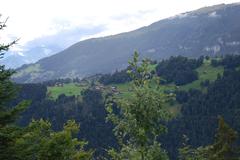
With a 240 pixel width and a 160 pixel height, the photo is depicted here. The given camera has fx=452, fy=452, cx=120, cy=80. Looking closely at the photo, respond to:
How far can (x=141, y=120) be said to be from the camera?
60.7ft

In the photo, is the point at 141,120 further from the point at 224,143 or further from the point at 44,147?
the point at 224,143

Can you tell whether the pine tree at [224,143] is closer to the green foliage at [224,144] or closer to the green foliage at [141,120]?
the green foliage at [224,144]

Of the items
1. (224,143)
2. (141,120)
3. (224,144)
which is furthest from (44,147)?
(224,143)

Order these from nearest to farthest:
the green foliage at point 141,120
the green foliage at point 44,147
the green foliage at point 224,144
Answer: the green foliage at point 141,120, the green foliage at point 44,147, the green foliage at point 224,144

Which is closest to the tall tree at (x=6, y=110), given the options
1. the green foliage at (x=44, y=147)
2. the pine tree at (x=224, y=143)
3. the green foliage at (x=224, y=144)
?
the green foliage at (x=44, y=147)

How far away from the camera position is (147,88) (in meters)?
18.5

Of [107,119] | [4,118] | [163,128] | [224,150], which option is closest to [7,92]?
[4,118]

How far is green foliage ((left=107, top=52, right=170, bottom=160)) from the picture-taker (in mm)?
18172

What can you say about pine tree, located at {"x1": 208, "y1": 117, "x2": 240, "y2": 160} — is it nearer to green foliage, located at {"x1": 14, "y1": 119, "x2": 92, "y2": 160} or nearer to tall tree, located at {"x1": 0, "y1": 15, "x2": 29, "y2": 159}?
green foliage, located at {"x1": 14, "y1": 119, "x2": 92, "y2": 160}

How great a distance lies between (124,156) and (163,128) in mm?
1971

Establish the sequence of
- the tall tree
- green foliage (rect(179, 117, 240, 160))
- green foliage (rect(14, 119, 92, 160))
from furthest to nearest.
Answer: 1. green foliage (rect(179, 117, 240, 160))
2. green foliage (rect(14, 119, 92, 160))
3. the tall tree

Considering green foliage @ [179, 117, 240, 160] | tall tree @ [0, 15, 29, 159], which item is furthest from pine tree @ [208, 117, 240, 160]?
tall tree @ [0, 15, 29, 159]

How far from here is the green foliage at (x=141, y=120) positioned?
715 inches

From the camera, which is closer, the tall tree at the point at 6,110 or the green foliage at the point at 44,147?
the tall tree at the point at 6,110
